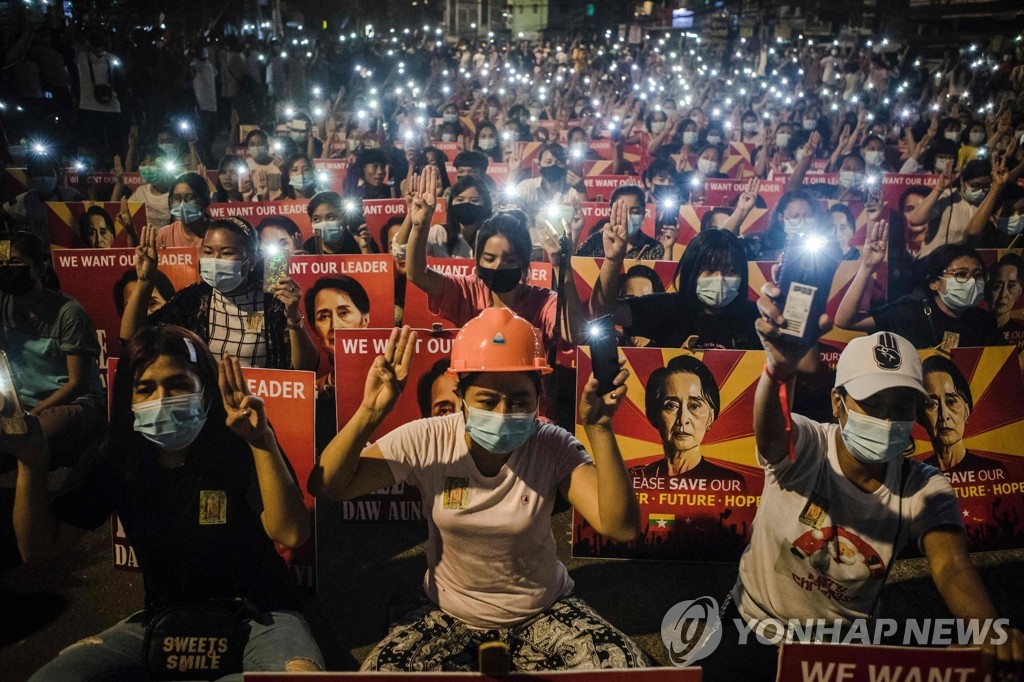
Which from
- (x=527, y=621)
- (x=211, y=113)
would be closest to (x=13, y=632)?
(x=527, y=621)

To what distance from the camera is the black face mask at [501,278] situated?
5.10 m

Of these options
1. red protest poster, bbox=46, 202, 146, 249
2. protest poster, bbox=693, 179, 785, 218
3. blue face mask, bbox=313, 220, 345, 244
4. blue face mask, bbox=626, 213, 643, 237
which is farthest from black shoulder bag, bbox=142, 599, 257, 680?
protest poster, bbox=693, 179, 785, 218

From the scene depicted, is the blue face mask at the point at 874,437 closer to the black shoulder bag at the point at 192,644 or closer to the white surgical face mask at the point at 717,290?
the white surgical face mask at the point at 717,290

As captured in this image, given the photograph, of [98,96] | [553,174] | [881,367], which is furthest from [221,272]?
[98,96]

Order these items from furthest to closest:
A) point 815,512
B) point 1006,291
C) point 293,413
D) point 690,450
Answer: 1. point 1006,291
2. point 690,450
3. point 293,413
4. point 815,512

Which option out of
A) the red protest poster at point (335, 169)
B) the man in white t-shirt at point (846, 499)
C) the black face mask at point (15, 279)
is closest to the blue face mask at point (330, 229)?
the black face mask at point (15, 279)

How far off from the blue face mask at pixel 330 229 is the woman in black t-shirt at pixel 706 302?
292 cm

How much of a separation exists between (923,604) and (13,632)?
4913 mm

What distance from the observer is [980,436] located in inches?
192

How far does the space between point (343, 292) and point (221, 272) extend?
132 cm

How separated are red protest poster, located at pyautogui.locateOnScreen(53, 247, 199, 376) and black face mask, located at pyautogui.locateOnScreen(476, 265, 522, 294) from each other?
112 inches

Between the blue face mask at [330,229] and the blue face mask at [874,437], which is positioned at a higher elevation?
the blue face mask at [330,229]

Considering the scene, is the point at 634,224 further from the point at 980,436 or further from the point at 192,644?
the point at 192,644

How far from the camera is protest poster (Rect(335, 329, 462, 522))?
16.8ft
